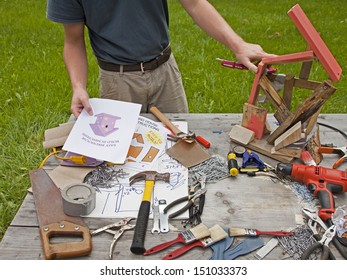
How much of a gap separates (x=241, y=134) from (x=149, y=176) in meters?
0.45

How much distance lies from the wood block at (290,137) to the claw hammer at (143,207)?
1.44 feet

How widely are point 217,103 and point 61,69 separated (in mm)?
1499

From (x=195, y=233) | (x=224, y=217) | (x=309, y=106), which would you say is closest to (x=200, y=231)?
(x=195, y=233)

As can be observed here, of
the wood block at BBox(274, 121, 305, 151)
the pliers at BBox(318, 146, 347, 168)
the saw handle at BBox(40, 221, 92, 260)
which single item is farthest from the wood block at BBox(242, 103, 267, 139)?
the saw handle at BBox(40, 221, 92, 260)

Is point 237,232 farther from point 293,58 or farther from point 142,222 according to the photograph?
point 293,58

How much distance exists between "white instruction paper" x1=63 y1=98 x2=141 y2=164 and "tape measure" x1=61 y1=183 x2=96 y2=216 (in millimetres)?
187

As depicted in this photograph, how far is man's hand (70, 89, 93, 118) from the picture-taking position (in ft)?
5.31

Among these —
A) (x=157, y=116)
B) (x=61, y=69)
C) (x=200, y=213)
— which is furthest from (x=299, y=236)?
(x=61, y=69)

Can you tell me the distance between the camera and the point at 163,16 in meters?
1.89

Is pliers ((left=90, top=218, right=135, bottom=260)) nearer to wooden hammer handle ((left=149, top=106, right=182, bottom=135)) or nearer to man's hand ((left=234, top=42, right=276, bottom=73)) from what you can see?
wooden hammer handle ((left=149, top=106, right=182, bottom=135))

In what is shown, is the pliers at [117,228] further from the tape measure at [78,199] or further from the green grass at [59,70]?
the green grass at [59,70]

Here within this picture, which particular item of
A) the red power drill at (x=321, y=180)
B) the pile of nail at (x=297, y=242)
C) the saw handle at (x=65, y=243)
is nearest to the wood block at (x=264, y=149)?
the red power drill at (x=321, y=180)

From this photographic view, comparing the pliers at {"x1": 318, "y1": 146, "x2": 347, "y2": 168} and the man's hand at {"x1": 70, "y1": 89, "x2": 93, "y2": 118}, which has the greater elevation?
the man's hand at {"x1": 70, "y1": 89, "x2": 93, "y2": 118}

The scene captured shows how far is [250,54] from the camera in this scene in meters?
1.61
